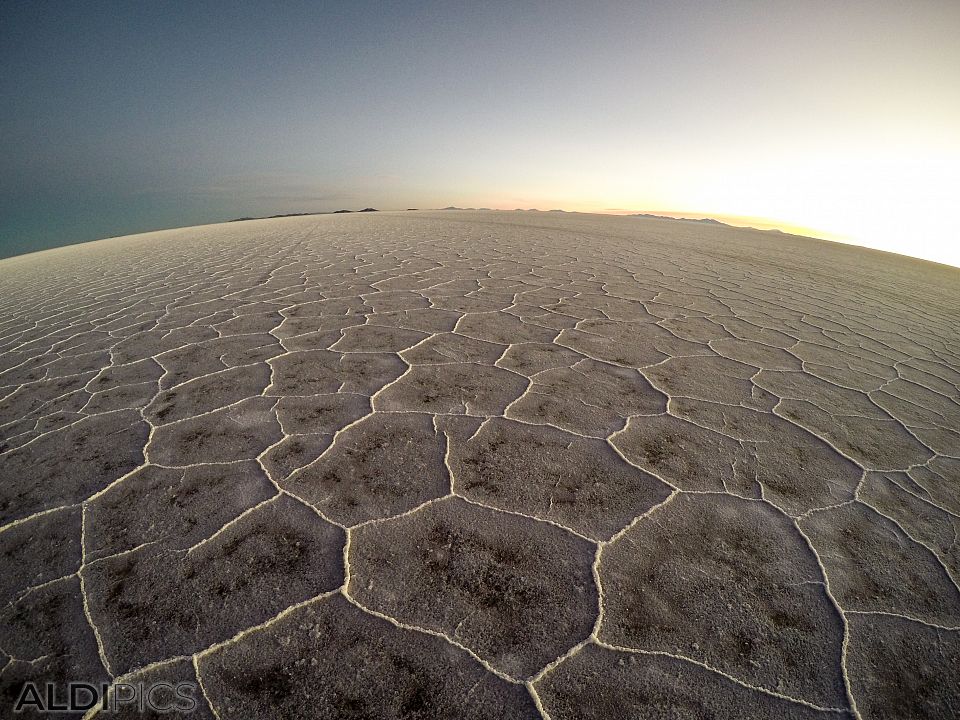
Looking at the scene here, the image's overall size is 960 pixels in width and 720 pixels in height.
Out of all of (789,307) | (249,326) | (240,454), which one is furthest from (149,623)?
(789,307)

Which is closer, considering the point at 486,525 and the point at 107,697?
the point at 107,697

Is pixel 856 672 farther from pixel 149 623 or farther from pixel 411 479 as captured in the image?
pixel 149 623

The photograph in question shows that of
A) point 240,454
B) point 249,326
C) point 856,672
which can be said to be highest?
point 856,672

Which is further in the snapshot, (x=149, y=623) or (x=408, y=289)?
(x=408, y=289)
